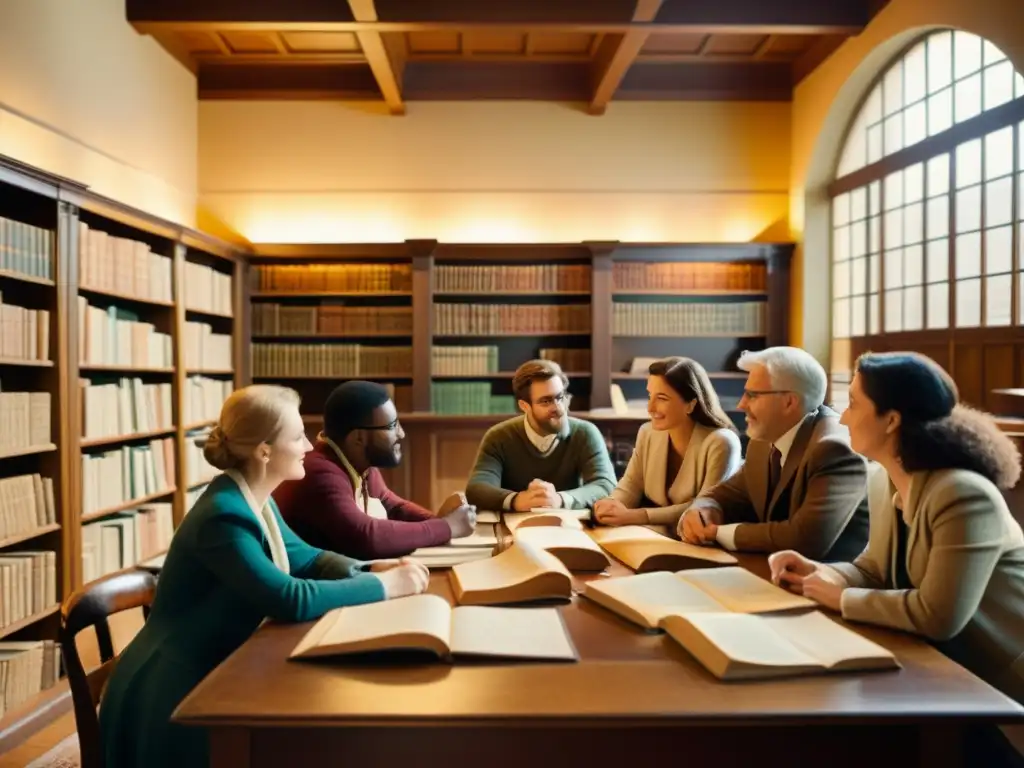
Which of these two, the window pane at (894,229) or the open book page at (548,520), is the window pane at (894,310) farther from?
the open book page at (548,520)

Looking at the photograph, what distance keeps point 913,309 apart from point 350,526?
14.1ft

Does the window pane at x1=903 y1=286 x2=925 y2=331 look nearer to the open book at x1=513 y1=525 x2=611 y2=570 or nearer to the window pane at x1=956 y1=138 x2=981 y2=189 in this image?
the window pane at x1=956 y1=138 x2=981 y2=189

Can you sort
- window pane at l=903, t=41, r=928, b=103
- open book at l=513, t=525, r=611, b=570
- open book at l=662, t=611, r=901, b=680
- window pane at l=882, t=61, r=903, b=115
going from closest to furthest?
1. open book at l=662, t=611, r=901, b=680
2. open book at l=513, t=525, r=611, b=570
3. window pane at l=903, t=41, r=928, b=103
4. window pane at l=882, t=61, r=903, b=115

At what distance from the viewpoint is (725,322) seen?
6.69m

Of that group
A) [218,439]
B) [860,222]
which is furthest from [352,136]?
[218,439]

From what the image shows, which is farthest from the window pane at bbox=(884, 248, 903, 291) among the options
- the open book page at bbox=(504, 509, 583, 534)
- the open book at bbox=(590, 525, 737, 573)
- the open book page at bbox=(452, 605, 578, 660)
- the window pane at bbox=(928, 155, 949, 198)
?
the open book page at bbox=(452, 605, 578, 660)

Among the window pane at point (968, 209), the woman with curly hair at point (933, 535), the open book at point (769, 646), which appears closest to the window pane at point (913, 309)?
the window pane at point (968, 209)

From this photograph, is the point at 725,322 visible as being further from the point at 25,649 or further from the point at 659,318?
the point at 25,649

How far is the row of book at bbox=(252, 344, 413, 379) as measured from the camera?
6.70 metres

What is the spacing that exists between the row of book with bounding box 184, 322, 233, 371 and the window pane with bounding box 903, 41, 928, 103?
4643 millimetres

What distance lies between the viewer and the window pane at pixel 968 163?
4777mm

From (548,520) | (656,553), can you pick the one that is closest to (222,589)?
(656,553)

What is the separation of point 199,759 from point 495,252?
5269mm

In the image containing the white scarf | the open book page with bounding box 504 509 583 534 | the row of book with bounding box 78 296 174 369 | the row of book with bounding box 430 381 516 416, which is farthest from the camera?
the row of book with bounding box 430 381 516 416
